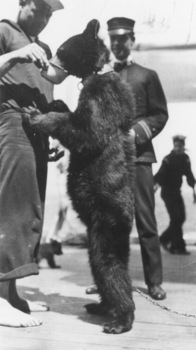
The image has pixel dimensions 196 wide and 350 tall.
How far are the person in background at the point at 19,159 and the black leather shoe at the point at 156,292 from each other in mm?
1047

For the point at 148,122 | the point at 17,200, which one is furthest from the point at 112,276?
the point at 148,122

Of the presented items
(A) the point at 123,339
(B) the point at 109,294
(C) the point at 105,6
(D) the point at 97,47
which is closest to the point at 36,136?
(D) the point at 97,47

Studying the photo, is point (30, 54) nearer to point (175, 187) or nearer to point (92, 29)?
point (92, 29)

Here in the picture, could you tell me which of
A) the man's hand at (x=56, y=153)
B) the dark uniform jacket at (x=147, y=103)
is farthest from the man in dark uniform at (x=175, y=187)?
the man's hand at (x=56, y=153)

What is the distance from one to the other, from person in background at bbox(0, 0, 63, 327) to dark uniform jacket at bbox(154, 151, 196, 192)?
3.67 meters

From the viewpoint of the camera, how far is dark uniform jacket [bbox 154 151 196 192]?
7.02m

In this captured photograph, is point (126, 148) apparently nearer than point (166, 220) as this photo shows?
Yes

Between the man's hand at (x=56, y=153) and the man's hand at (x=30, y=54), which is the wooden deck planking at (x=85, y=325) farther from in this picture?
the man's hand at (x=30, y=54)

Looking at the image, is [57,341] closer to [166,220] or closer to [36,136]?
[36,136]

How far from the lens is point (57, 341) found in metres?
3.06

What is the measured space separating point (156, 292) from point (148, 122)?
1.17 metres

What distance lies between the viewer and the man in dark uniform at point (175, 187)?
7012 millimetres

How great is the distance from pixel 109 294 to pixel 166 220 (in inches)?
165

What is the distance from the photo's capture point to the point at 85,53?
11.0ft
